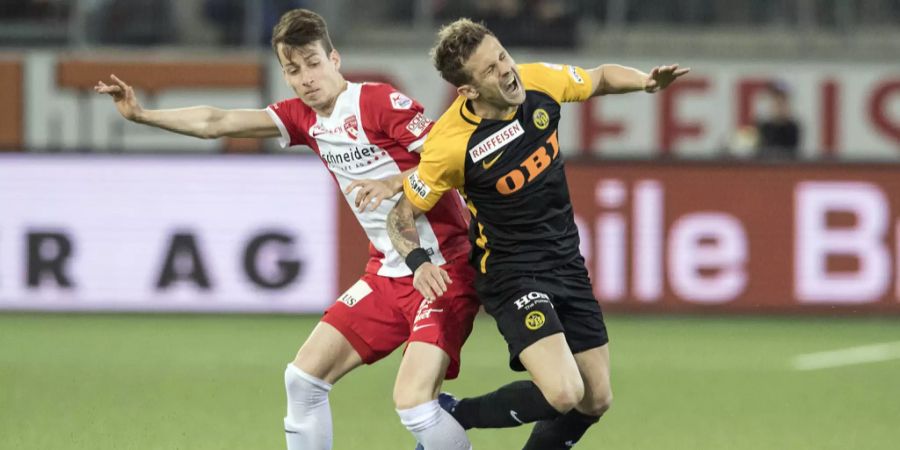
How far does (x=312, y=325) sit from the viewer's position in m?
→ 11.8

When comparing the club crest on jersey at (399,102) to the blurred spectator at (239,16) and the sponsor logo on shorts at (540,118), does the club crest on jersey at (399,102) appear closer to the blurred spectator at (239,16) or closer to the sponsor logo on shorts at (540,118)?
the sponsor logo on shorts at (540,118)

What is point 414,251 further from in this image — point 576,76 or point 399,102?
point 576,76

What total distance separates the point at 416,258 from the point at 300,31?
0.96m

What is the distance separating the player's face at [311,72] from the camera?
230 inches

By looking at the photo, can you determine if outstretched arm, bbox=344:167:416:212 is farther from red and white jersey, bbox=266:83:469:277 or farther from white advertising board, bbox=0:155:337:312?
white advertising board, bbox=0:155:337:312

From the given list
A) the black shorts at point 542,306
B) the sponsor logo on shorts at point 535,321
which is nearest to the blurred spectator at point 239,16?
the black shorts at point 542,306

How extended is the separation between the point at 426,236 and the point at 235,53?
1027 centimetres

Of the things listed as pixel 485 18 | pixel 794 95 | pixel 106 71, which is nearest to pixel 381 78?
pixel 485 18

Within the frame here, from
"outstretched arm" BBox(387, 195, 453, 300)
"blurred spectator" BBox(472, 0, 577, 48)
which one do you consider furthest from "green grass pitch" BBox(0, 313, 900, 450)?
"blurred spectator" BBox(472, 0, 577, 48)

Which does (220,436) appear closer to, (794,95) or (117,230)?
(117,230)

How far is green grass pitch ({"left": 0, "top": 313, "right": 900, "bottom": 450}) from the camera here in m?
7.23

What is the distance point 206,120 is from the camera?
6.06 m

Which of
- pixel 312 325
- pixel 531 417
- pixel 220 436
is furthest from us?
pixel 312 325

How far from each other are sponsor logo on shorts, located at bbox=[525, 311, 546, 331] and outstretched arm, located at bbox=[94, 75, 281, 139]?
125 centimetres
